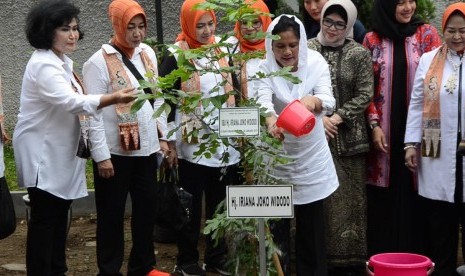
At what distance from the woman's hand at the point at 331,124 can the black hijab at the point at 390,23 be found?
66 centimetres

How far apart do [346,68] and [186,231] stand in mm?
1467

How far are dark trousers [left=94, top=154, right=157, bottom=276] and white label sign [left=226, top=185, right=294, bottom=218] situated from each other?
1.65 m

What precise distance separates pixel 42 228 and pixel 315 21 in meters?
2.39

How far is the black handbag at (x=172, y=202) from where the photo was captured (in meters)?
6.36

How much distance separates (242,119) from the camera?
4738 millimetres

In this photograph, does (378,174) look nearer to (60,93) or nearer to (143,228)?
(143,228)

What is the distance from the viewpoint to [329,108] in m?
5.61

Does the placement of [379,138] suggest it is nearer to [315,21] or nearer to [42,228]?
[315,21]

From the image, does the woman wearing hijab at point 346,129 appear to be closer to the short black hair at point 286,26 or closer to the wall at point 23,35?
the short black hair at point 286,26

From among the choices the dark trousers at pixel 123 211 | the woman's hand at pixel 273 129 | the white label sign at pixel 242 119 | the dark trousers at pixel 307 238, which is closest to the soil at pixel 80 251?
the dark trousers at pixel 123 211

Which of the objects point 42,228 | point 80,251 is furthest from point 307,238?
point 80,251

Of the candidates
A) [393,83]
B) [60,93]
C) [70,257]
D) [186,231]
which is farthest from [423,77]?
[70,257]

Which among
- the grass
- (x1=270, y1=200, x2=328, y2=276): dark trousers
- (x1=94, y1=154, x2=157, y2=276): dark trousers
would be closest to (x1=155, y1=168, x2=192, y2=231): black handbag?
(x1=94, y1=154, x2=157, y2=276): dark trousers

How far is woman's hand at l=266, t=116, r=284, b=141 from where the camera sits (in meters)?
5.15
